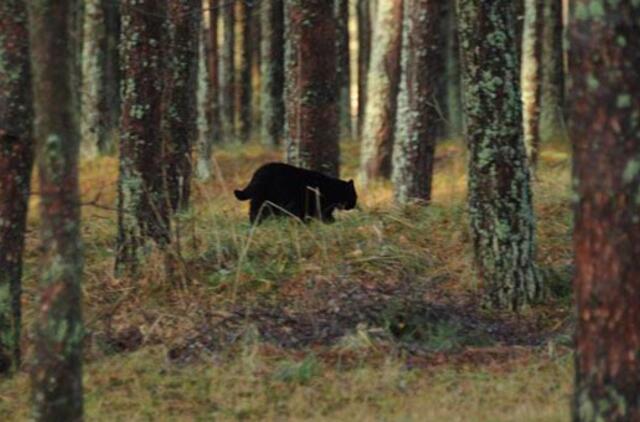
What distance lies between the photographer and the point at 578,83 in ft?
24.1

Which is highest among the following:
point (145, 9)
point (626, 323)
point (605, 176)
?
point (145, 9)

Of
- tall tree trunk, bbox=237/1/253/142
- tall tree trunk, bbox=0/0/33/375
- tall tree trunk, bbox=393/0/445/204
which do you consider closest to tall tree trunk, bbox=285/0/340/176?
tall tree trunk, bbox=393/0/445/204

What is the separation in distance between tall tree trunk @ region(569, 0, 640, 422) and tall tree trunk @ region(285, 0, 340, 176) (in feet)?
28.4

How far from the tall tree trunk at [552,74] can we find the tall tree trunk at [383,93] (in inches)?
221

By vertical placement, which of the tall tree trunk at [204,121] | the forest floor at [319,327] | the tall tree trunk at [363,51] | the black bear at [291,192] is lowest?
the forest floor at [319,327]

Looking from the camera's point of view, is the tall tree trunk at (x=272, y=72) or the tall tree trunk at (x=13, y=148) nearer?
the tall tree trunk at (x=13, y=148)

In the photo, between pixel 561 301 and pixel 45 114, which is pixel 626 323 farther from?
pixel 561 301

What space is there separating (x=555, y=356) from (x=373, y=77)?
1218cm

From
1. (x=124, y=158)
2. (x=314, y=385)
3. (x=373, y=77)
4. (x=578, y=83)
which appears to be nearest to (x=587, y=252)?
(x=578, y=83)

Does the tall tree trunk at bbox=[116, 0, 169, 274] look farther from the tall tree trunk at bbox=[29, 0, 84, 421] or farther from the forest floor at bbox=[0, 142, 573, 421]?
the tall tree trunk at bbox=[29, 0, 84, 421]

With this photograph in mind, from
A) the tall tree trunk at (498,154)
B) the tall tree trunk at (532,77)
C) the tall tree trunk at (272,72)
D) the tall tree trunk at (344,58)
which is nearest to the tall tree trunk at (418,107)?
the tall tree trunk at (532,77)

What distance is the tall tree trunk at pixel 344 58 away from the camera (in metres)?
27.3

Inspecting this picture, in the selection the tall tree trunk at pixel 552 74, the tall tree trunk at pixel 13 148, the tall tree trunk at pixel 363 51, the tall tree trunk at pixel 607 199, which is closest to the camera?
the tall tree trunk at pixel 607 199

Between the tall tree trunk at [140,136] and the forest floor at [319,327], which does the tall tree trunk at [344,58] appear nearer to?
the forest floor at [319,327]
